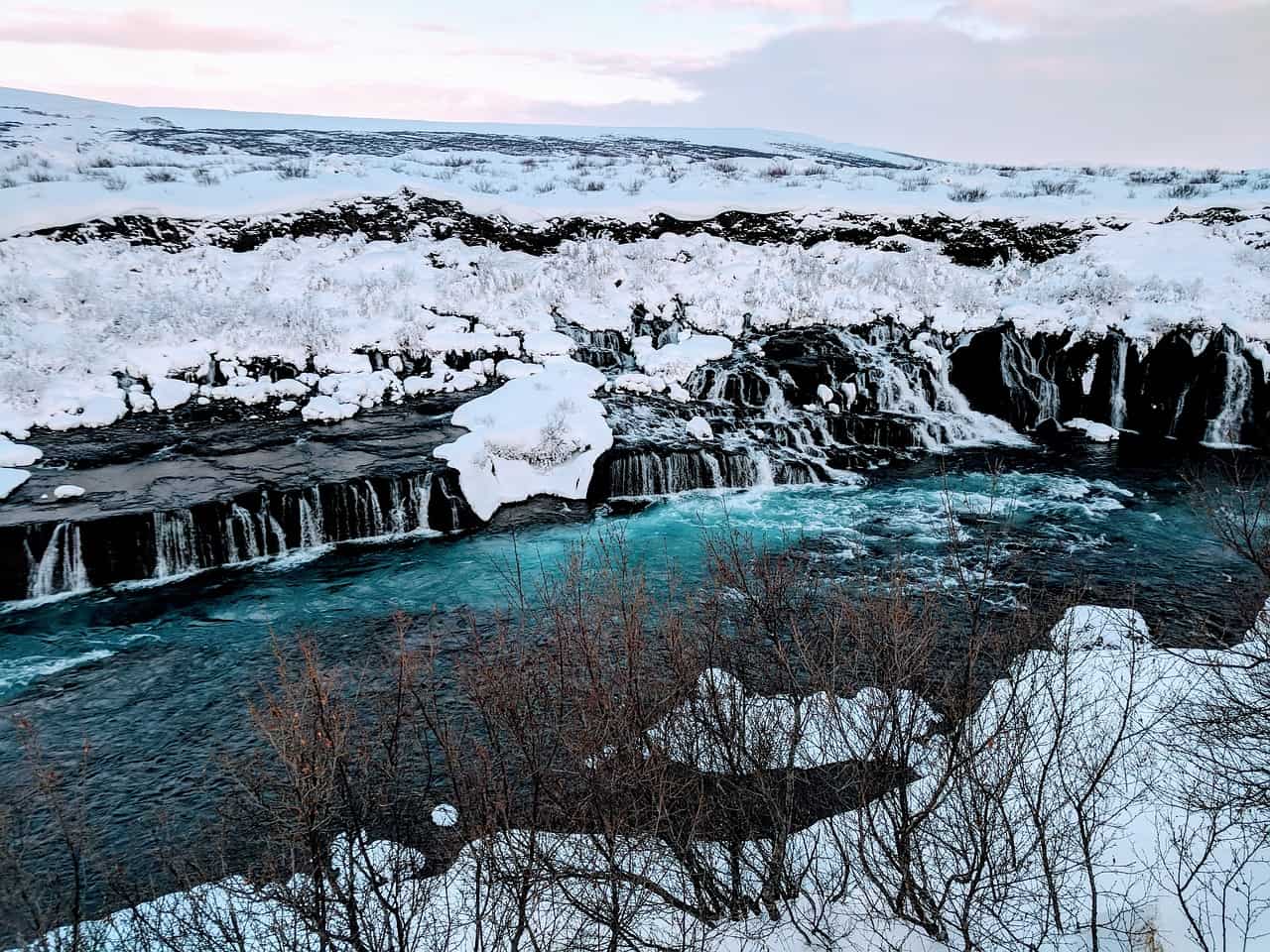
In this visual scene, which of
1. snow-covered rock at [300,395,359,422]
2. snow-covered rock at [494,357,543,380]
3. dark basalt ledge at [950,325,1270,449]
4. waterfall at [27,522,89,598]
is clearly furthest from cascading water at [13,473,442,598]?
dark basalt ledge at [950,325,1270,449]

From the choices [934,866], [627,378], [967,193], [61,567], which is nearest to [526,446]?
[627,378]

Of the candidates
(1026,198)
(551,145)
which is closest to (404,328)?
(1026,198)

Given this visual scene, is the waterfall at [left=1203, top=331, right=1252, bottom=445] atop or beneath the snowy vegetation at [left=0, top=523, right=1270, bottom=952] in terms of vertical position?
atop

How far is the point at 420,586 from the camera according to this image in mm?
16672

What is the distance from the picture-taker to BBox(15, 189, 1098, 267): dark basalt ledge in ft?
99.5

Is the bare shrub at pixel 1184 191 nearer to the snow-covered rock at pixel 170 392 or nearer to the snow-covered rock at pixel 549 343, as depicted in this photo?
the snow-covered rock at pixel 549 343

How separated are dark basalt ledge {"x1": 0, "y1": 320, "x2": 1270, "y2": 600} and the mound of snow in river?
1.35ft

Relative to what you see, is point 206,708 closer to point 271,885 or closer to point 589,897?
point 271,885

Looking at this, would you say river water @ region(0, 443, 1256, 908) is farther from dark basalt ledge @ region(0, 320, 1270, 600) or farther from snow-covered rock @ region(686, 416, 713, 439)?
snow-covered rock @ region(686, 416, 713, 439)

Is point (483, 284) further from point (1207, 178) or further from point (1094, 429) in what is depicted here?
point (1207, 178)

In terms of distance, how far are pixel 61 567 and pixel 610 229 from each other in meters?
23.2

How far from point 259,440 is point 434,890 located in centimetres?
1604

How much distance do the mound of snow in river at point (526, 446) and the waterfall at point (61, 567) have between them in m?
7.65

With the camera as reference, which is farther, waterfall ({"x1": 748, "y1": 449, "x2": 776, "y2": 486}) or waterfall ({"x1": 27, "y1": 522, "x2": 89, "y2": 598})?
waterfall ({"x1": 748, "y1": 449, "x2": 776, "y2": 486})
